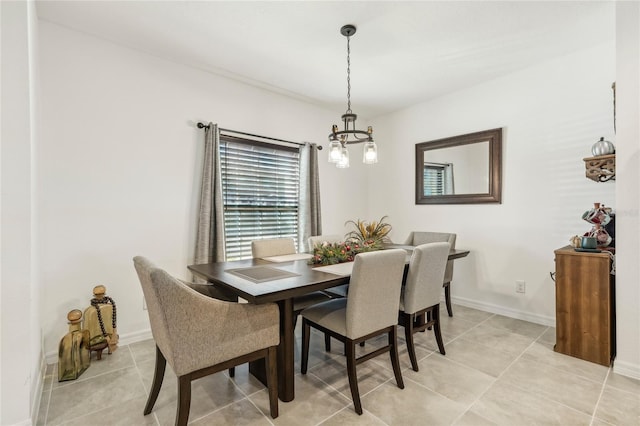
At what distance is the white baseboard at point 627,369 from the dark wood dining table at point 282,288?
6.65 feet

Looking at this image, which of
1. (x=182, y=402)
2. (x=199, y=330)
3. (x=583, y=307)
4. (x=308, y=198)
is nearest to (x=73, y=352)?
(x=182, y=402)

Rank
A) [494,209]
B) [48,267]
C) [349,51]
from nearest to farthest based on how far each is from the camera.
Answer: [48,267]
[349,51]
[494,209]

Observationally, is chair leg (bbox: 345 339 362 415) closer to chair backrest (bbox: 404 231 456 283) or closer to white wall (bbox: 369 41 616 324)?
chair backrest (bbox: 404 231 456 283)

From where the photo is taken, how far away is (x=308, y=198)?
3887mm

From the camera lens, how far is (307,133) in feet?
13.3

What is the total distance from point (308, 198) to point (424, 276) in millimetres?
2015

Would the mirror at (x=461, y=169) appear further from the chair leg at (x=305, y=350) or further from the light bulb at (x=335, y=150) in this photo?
the chair leg at (x=305, y=350)

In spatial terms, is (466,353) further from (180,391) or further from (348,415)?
(180,391)

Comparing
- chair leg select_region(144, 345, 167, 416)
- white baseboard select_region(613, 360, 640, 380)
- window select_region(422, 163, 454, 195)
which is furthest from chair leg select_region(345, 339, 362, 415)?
window select_region(422, 163, 454, 195)

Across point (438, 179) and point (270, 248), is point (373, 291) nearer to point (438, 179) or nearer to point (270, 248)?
point (270, 248)

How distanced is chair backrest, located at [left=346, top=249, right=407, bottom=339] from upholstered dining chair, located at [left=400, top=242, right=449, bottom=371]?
23cm

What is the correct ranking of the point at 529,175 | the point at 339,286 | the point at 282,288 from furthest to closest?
the point at 529,175 → the point at 339,286 → the point at 282,288

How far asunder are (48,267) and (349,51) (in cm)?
308

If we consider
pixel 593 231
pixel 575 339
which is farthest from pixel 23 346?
pixel 593 231
